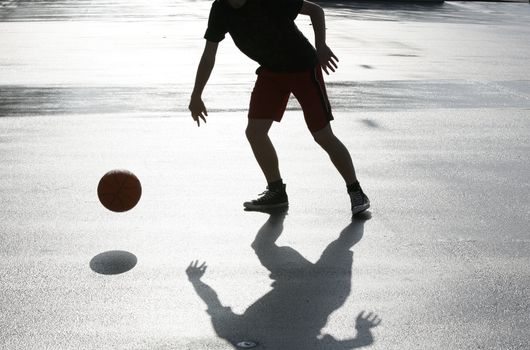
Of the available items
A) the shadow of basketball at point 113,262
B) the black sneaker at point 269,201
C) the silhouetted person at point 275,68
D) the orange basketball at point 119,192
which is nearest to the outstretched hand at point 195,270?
the shadow of basketball at point 113,262

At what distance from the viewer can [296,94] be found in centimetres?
743

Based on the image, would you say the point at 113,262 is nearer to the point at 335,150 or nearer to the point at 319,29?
the point at 335,150

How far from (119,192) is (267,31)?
1491 millimetres

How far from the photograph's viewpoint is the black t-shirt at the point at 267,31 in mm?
7086

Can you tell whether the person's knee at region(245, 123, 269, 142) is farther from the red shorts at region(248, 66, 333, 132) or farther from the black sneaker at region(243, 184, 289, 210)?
the black sneaker at region(243, 184, 289, 210)

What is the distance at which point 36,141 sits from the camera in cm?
1039

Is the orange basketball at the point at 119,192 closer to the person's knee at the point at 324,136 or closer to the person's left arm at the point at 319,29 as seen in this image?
the person's knee at the point at 324,136

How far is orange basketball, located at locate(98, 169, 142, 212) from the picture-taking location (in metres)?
7.39

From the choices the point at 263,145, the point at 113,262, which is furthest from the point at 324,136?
the point at 113,262

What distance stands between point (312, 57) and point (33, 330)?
2947mm

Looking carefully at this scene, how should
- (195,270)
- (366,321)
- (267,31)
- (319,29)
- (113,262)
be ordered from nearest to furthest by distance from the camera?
1. (366,321)
2. (195,270)
3. (113,262)
4. (267,31)
5. (319,29)

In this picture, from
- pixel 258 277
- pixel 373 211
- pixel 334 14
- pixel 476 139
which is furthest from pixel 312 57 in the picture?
pixel 334 14

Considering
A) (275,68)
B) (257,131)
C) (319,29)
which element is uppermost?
(319,29)

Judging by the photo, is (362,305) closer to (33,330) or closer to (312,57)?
(33,330)
